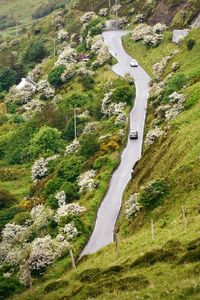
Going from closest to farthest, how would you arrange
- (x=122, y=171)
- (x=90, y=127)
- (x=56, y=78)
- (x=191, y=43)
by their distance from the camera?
(x=122, y=171), (x=90, y=127), (x=191, y=43), (x=56, y=78)

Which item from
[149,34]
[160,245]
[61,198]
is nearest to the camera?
[160,245]

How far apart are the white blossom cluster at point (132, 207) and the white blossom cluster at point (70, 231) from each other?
608cm

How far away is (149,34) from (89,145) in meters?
54.8

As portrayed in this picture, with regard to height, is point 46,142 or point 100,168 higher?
point 46,142

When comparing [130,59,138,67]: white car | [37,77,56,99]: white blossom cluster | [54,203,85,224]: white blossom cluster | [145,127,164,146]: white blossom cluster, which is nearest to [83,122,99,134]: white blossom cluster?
[145,127,164,146]: white blossom cluster

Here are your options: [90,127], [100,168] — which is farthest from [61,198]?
[90,127]

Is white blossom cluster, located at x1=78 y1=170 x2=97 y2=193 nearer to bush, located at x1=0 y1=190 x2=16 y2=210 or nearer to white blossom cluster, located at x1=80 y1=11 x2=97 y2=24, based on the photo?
bush, located at x1=0 y1=190 x2=16 y2=210

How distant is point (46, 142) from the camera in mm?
93062

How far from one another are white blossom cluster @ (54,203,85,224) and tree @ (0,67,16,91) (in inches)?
3389

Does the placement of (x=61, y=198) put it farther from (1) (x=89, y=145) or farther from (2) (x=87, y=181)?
(1) (x=89, y=145)

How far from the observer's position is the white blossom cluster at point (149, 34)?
120250 mm

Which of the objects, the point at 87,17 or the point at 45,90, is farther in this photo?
the point at 87,17

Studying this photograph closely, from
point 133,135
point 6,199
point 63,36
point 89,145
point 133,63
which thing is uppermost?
point 63,36

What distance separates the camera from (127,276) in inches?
1258
